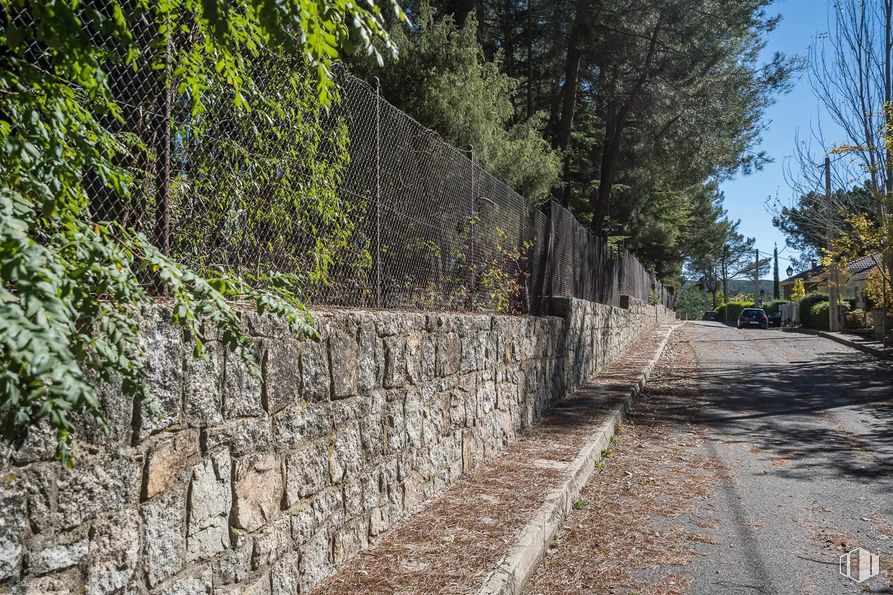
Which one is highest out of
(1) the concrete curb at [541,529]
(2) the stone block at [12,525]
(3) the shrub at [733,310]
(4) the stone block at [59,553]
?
(3) the shrub at [733,310]

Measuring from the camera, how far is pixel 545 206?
10.5 metres

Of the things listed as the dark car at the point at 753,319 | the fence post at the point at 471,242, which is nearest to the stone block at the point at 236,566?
the fence post at the point at 471,242

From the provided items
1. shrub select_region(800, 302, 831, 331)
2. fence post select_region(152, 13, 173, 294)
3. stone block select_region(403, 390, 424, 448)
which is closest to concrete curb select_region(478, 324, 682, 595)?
stone block select_region(403, 390, 424, 448)

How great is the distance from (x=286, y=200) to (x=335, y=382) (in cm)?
102

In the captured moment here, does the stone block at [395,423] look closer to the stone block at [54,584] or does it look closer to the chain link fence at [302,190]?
the chain link fence at [302,190]

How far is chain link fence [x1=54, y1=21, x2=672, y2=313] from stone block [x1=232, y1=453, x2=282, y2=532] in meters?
0.83

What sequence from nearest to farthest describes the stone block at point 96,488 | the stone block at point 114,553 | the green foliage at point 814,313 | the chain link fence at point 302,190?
the stone block at point 96,488, the stone block at point 114,553, the chain link fence at point 302,190, the green foliage at point 814,313

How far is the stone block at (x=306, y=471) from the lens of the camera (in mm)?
3418

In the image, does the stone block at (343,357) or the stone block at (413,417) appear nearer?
the stone block at (343,357)

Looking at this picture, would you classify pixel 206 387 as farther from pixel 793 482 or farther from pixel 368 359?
pixel 793 482

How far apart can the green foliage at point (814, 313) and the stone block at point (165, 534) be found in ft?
111

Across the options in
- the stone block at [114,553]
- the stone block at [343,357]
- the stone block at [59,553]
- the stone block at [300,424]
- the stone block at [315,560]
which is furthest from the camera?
the stone block at [343,357]

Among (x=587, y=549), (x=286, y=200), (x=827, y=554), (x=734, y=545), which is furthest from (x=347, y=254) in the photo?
(x=827, y=554)

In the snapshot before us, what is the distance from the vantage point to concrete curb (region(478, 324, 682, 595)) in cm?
365
